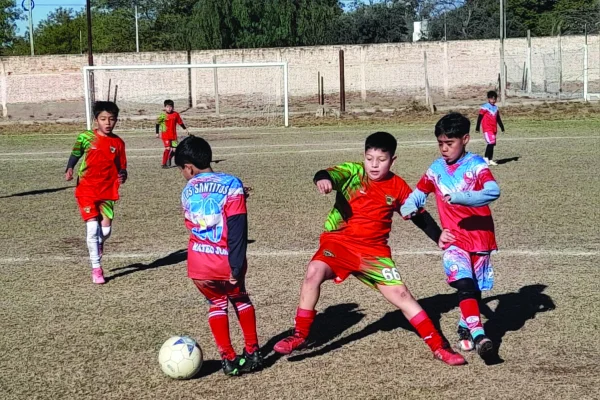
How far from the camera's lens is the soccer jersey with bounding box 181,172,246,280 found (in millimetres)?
4891

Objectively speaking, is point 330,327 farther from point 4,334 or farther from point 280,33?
point 280,33

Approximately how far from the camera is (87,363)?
5465 millimetres

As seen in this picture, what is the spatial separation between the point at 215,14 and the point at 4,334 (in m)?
44.5

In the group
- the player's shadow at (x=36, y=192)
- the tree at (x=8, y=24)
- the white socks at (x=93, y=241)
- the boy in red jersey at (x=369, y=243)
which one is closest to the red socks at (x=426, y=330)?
the boy in red jersey at (x=369, y=243)

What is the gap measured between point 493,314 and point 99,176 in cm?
395

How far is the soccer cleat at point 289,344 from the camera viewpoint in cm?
535

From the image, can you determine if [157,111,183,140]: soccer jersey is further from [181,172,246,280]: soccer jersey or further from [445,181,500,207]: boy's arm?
[445,181,500,207]: boy's arm

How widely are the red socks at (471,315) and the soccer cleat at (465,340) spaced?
0.17 m

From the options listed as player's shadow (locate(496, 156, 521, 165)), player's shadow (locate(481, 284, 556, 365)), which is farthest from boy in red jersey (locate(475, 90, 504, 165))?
player's shadow (locate(481, 284, 556, 365))

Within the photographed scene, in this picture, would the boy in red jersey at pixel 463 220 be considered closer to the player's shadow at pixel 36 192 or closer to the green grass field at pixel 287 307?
the green grass field at pixel 287 307

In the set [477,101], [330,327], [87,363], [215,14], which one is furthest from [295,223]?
[215,14]

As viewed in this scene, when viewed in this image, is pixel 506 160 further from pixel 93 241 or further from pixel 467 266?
pixel 467 266

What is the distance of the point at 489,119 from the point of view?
55.1ft

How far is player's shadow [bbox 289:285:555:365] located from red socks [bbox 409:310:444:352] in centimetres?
41
